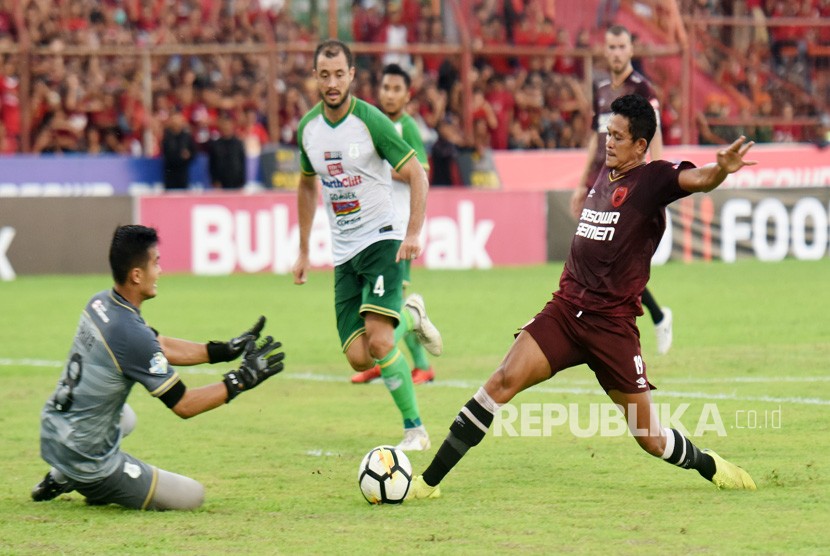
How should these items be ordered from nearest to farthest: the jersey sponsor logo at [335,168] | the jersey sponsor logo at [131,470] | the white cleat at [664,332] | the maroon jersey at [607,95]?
the jersey sponsor logo at [131,470]
the jersey sponsor logo at [335,168]
the maroon jersey at [607,95]
the white cleat at [664,332]

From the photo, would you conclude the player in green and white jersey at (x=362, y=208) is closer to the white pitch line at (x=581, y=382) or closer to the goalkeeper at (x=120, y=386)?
the goalkeeper at (x=120, y=386)

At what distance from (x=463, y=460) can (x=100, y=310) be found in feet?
8.10

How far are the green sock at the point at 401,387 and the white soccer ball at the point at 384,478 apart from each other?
138cm

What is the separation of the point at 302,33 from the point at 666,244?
7415mm

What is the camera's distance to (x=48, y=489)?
6.89 metres

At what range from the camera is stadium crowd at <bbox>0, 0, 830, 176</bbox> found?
21.8 metres

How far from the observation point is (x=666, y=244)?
21172 millimetres

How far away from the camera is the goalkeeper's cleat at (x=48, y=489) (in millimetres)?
6848

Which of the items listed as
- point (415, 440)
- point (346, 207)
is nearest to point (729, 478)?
point (415, 440)

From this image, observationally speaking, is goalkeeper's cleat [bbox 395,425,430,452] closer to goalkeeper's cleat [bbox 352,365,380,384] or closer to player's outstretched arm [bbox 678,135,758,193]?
player's outstretched arm [bbox 678,135,758,193]

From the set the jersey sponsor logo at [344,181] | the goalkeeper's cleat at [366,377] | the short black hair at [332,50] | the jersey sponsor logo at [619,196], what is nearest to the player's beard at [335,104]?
the short black hair at [332,50]

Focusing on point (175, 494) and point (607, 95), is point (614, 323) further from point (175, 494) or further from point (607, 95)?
point (607, 95)

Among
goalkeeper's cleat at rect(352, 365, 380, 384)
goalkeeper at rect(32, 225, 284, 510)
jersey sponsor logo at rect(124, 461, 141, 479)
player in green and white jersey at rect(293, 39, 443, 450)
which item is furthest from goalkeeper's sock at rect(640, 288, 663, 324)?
jersey sponsor logo at rect(124, 461, 141, 479)

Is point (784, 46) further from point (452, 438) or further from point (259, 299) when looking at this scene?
point (452, 438)
